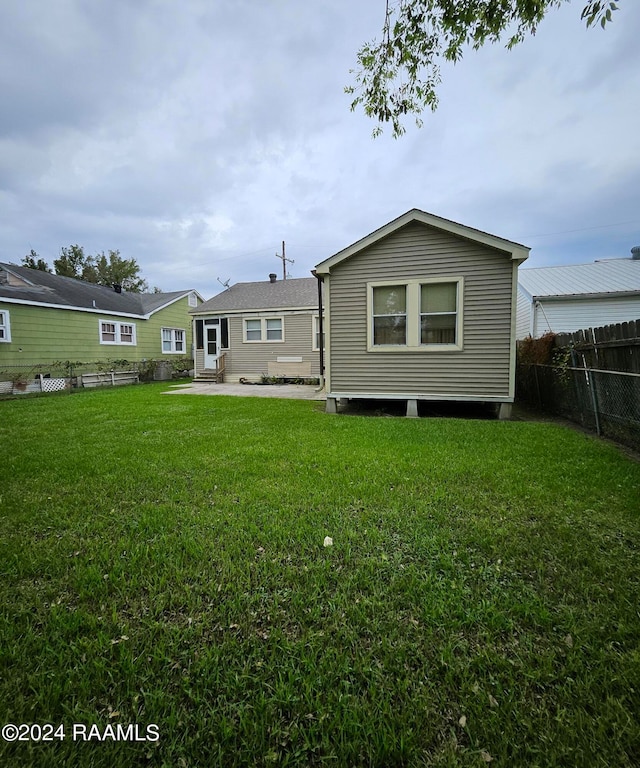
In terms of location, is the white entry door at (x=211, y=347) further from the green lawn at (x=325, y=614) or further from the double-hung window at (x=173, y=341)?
the green lawn at (x=325, y=614)

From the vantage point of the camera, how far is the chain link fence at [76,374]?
1277 centimetres

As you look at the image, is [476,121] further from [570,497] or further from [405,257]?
[570,497]

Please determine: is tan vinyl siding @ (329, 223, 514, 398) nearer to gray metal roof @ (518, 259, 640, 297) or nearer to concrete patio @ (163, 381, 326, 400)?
concrete patio @ (163, 381, 326, 400)

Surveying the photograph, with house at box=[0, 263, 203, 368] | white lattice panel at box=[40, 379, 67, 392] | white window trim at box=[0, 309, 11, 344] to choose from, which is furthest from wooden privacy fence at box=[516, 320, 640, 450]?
white window trim at box=[0, 309, 11, 344]

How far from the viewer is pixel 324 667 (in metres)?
1.58

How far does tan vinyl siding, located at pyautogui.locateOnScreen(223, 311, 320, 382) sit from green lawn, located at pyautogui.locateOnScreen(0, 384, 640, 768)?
11.9m

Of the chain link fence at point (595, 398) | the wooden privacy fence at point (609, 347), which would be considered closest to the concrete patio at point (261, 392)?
the chain link fence at point (595, 398)

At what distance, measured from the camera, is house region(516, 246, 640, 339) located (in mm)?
12219

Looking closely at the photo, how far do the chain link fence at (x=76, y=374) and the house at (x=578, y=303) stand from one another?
1716 cm

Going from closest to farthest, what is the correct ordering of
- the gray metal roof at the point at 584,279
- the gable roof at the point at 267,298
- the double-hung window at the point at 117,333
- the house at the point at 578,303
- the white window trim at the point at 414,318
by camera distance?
the white window trim at the point at 414,318
the house at the point at 578,303
the gray metal roof at the point at 584,279
the gable roof at the point at 267,298
the double-hung window at the point at 117,333

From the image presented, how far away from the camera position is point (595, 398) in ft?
19.6

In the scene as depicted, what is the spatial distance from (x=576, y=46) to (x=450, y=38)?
10.8 ft

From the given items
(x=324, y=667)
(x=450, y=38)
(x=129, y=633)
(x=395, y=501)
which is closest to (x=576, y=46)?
(x=450, y=38)

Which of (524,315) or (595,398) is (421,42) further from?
(524,315)
